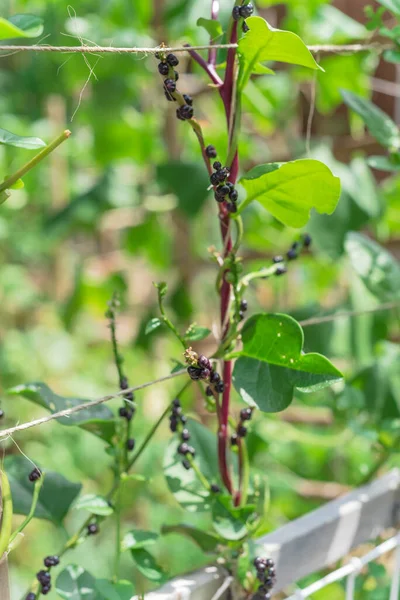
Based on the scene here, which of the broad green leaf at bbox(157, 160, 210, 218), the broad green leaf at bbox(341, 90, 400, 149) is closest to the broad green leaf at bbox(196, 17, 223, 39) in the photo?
the broad green leaf at bbox(341, 90, 400, 149)

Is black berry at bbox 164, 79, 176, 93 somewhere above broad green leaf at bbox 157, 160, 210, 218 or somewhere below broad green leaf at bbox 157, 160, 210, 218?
above

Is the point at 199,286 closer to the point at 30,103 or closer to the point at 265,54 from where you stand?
the point at 30,103

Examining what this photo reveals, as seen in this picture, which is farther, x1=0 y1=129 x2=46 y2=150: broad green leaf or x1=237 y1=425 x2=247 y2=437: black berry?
x1=237 y1=425 x2=247 y2=437: black berry

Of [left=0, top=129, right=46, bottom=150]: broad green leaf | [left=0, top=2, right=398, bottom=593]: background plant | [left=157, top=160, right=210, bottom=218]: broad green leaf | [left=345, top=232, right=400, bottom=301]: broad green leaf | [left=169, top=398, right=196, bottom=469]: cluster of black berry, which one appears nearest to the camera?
[left=0, top=129, right=46, bottom=150]: broad green leaf

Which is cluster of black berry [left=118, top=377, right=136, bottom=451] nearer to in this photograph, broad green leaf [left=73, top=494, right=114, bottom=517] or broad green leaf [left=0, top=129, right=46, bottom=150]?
broad green leaf [left=73, top=494, right=114, bottom=517]

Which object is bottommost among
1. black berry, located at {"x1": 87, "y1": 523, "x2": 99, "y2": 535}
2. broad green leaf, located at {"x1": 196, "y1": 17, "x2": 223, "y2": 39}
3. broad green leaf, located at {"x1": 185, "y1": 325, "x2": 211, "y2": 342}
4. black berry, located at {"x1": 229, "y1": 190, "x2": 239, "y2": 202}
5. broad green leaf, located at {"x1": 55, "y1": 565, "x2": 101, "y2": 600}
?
broad green leaf, located at {"x1": 55, "y1": 565, "x2": 101, "y2": 600}

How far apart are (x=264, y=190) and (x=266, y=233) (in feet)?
2.45

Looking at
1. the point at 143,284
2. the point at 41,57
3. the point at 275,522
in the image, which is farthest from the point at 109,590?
the point at 143,284

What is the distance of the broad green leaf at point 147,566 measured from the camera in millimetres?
404

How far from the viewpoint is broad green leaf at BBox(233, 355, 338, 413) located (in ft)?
1.17

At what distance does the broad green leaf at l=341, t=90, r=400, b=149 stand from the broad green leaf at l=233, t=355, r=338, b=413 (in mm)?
236

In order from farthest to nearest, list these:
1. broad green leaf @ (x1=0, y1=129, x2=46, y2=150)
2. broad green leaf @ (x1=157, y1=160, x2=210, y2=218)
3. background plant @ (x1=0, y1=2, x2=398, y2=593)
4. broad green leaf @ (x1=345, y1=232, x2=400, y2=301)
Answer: broad green leaf @ (x1=157, y1=160, x2=210, y2=218)
background plant @ (x1=0, y1=2, x2=398, y2=593)
broad green leaf @ (x1=345, y1=232, x2=400, y2=301)
broad green leaf @ (x1=0, y1=129, x2=46, y2=150)

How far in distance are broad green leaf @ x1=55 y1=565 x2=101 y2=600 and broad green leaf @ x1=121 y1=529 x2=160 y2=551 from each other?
3 cm

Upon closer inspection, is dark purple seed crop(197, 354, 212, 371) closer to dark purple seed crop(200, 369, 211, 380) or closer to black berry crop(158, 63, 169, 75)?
dark purple seed crop(200, 369, 211, 380)
